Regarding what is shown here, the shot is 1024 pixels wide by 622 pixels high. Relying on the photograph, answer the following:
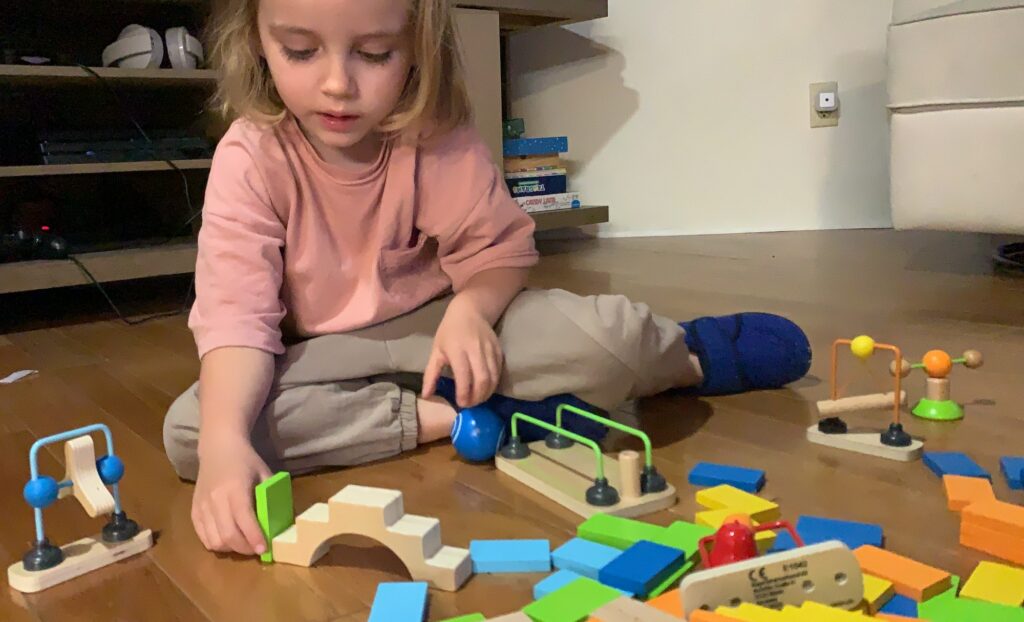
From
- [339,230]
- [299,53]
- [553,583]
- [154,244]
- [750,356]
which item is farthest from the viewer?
[154,244]

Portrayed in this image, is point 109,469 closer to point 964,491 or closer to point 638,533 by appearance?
point 638,533

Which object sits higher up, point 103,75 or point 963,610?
point 103,75

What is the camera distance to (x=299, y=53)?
79 centimetres

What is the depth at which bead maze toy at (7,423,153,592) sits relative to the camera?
63 cm

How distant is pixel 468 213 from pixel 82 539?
1.53 feet

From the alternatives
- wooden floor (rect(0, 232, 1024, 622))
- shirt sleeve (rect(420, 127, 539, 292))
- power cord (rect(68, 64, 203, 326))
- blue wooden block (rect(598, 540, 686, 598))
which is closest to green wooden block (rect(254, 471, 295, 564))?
wooden floor (rect(0, 232, 1024, 622))

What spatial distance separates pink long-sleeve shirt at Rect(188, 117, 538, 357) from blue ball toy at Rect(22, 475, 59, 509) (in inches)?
8.3

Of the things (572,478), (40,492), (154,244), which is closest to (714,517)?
(572,478)

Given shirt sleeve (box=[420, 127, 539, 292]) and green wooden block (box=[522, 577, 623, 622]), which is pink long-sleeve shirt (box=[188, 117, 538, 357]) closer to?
shirt sleeve (box=[420, 127, 539, 292])

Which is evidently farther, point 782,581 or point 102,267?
point 102,267

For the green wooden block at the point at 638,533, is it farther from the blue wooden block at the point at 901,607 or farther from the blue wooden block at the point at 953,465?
the blue wooden block at the point at 953,465

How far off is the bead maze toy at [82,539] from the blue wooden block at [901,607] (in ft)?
1.76

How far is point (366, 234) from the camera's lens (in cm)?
92

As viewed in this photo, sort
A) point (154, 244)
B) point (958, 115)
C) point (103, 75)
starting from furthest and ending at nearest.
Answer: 1. point (154, 244)
2. point (103, 75)
3. point (958, 115)
